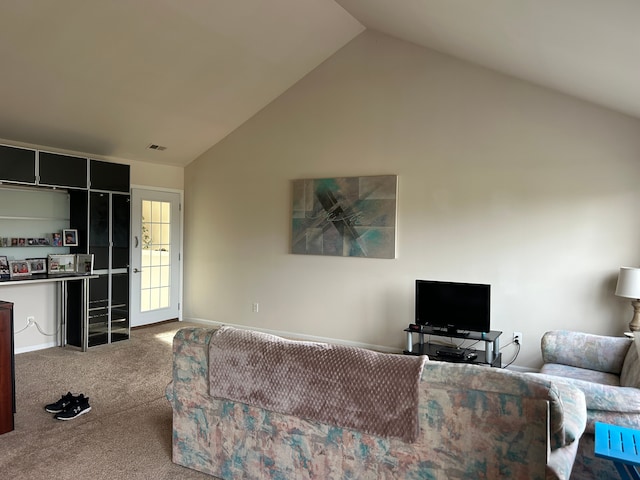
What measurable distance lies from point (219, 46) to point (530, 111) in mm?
3152

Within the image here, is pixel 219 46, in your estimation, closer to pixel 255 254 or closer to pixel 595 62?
pixel 255 254

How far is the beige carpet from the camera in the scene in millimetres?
2693

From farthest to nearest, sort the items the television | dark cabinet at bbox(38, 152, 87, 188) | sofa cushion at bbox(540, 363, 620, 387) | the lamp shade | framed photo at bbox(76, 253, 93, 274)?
framed photo at bbox(76, 253, 93, 274)
dark cabinet at bbox(38, 152, 87, 188)
the television
the lamp shade
sofa cushion at bbox(540, 363, 620, 387)

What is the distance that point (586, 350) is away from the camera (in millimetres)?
3355

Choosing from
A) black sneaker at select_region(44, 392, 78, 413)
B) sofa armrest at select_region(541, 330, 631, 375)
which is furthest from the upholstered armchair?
black sneaker at select_region(44, 392, 78, 413)

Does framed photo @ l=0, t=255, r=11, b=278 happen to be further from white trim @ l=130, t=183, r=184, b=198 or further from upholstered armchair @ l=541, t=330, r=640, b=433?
upholstered armchair @ l=541, t=330, r=640, b=433

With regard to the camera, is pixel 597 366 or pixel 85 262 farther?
pixel 85 262

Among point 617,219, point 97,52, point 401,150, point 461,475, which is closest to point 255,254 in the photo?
point 401,150

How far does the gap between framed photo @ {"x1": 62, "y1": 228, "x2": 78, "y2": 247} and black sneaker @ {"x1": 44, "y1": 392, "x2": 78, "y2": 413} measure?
7.51 feet

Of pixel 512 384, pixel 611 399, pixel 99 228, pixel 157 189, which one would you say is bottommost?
pixel 611 399

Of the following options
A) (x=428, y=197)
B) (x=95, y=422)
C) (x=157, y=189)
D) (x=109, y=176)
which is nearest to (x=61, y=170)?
(x=109, y=176)

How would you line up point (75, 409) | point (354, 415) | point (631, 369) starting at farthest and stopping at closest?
1. point (75, 409)
2. point (631, 369)
3. point (354, 415)

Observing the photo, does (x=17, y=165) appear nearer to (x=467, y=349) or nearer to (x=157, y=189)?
(x=157, y=189)

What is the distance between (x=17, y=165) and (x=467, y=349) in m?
4.94
